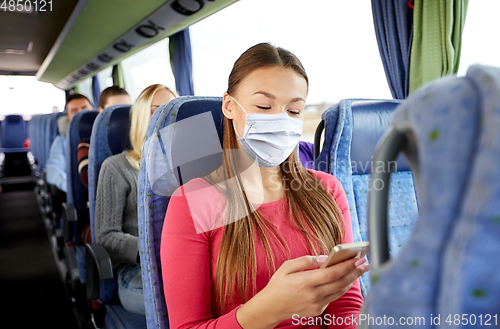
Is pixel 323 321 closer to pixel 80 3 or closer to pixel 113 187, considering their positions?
pixel 113 187

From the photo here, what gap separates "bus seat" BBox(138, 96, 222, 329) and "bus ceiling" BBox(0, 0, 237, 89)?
2861mm

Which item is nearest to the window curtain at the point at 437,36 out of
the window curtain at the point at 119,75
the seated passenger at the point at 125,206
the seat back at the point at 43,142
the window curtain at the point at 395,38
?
the window curtain at the point at 395,38

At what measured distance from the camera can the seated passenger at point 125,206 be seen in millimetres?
1741

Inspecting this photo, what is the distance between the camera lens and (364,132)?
4.79ft

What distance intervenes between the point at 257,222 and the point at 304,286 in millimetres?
332

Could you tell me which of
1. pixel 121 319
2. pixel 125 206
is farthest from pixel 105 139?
pixel 121 319

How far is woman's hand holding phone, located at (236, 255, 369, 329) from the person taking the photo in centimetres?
70

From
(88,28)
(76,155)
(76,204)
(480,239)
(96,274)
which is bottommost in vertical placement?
(96,274)

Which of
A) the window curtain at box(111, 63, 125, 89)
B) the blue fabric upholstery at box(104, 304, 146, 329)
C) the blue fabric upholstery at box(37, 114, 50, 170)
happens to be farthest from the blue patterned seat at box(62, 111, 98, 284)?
the window curtain at box(111, 63, 125, 89)

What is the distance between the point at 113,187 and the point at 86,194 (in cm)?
83

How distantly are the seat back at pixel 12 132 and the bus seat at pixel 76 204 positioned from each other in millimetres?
8545

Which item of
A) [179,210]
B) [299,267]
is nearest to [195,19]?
[179,210]

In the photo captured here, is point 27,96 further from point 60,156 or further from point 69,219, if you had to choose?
point 69,219

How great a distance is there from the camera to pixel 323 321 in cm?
104
